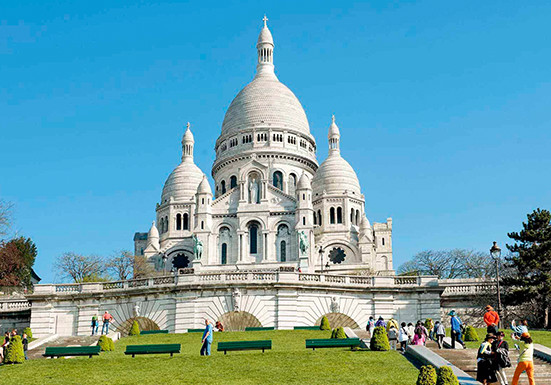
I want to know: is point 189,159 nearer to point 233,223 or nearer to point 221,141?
point 221,141

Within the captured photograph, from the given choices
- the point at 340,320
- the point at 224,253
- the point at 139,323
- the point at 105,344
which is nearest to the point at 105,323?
the point at 139,323

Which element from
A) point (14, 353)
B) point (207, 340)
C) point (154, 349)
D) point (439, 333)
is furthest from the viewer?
point (154, 349)

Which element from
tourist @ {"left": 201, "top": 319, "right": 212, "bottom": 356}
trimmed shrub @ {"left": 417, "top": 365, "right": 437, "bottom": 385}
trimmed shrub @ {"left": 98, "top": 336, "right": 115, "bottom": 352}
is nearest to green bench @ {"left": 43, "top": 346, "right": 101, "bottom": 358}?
trimmed shrub @ {"left": 98, "top": 336, "right": 115, "bottom": 352}

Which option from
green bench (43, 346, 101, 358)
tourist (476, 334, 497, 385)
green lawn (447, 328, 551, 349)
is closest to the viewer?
tourist (476, 334, 497, 385)

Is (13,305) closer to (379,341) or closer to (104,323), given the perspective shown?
(104,323)

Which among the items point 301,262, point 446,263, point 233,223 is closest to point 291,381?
point 301,262

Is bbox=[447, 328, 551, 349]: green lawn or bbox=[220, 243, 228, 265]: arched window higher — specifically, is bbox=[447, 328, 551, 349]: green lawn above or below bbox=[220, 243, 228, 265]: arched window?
below

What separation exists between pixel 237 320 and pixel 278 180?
56.5 m

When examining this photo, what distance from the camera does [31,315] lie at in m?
41.2

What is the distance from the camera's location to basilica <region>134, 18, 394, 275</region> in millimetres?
82250

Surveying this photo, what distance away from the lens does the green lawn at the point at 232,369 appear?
21969mm

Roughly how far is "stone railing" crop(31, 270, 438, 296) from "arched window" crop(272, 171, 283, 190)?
53.7 meters

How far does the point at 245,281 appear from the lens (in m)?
39.0

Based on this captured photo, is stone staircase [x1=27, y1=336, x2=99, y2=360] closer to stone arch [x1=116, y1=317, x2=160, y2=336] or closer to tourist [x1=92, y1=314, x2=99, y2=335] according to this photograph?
tourist [x1=92, y1=314, x2=99, y2=335]
